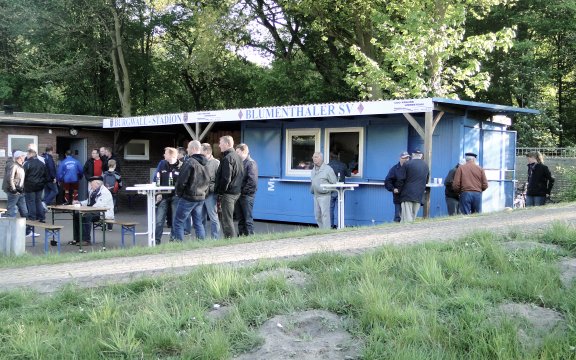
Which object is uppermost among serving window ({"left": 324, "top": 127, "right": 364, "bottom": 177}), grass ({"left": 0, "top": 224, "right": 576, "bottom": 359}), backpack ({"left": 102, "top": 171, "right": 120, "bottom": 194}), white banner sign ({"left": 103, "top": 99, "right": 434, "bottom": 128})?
white banner sign ({"left": 103, "top": 99, "right": 434, "bottom": 128})

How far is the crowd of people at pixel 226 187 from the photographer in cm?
952

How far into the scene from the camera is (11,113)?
20969 mm

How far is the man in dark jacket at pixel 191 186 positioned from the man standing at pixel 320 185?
2.81 m

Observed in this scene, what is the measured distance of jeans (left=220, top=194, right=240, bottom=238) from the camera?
957cm

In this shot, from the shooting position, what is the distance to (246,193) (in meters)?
10.2

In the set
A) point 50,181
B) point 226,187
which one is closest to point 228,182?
point 226,187

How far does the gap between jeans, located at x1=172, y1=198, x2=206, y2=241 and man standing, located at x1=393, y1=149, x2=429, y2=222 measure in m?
3.96

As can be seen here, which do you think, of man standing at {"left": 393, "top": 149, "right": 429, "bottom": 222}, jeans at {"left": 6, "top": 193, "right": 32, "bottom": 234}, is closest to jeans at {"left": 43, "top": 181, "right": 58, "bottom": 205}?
jeans at {"left": 6, "top": 193, "right": 32, "bottom": 234}

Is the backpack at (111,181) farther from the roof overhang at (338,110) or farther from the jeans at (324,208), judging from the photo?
the jeans at (324,208)

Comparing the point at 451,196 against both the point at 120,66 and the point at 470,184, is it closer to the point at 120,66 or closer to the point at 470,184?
the point at 470,184

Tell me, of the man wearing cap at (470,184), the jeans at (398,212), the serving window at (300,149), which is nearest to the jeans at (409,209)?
the jeans at (398,212)

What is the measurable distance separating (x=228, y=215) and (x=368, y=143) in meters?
5.25

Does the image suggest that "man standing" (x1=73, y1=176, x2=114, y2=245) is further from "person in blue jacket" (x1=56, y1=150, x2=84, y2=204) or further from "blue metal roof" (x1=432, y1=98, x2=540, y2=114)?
"blue metal roof" (x1=432, y1=98, x2=540, y2=114)

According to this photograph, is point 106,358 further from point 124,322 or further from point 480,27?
point 480,27
